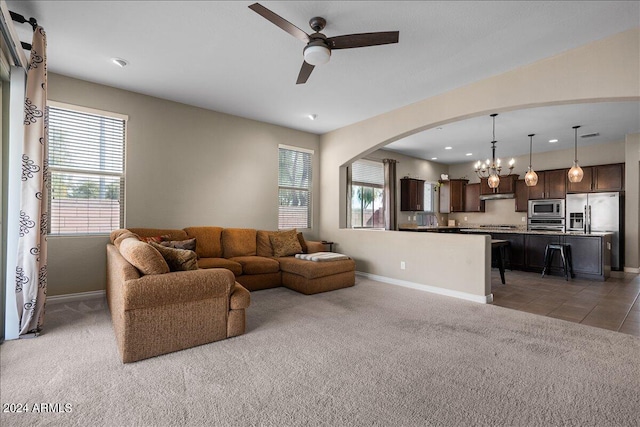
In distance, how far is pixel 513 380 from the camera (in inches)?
84.0

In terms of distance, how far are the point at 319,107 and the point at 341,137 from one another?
4.05 feet

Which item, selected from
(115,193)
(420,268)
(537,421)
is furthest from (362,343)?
(115,193)

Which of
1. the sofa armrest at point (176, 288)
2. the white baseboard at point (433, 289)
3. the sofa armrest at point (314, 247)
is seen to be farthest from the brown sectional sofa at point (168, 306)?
the white baseboard at point (433, 289)

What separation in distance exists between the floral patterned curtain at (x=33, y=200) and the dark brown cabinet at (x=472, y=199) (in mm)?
9424

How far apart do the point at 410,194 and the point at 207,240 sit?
5.50 m

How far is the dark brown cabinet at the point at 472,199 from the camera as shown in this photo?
896 centimetres

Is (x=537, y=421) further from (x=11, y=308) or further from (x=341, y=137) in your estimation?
(x=341, y=137)

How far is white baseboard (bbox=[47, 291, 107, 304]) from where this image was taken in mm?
3838

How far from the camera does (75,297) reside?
3.98 meters

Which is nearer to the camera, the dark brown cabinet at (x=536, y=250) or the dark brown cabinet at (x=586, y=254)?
the dark brown cabinet at (x=586, y=254)

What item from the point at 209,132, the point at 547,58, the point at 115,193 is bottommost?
the point at 115,193

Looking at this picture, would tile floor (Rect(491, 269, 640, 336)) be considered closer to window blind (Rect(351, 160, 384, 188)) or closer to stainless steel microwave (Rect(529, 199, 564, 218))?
stainless steel microwave (Rect(529, 199, 564, 218))

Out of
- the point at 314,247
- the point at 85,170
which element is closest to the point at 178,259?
the point at 85,170

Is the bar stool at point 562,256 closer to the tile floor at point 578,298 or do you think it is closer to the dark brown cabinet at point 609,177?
the tile floor at point 578,298
